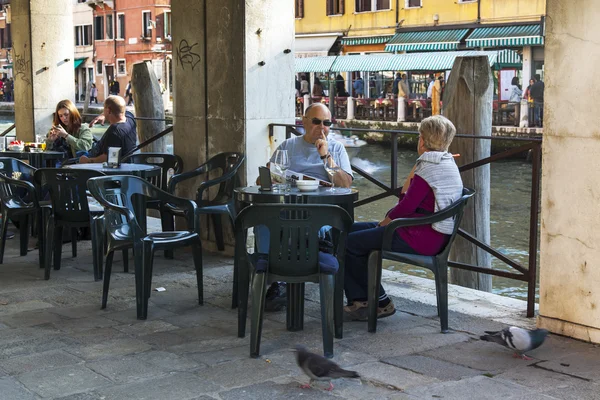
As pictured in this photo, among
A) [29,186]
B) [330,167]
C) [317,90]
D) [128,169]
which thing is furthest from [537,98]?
[330,167]

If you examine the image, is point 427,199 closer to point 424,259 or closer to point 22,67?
point 424,259

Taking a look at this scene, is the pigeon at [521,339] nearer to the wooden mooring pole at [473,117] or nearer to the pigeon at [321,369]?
the pigeon at [321,369]

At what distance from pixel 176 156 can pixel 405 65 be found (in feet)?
86.5

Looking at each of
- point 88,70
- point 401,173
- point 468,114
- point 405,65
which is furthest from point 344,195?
point 88,70

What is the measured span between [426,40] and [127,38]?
→ 78.6 feet

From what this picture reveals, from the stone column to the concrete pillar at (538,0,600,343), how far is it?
2.73 metres

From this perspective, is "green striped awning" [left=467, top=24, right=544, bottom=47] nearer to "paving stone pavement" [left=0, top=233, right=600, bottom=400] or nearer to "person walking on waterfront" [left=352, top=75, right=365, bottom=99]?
"person walking on waterfront" [left=352, top=75, right=365, bottom=99]

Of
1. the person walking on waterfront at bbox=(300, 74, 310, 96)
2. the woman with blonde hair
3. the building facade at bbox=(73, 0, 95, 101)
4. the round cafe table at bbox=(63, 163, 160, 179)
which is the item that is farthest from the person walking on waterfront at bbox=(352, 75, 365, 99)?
the round cafe table at bbox=(63, 163, 160, 179)

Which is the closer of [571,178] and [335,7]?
[571,178]

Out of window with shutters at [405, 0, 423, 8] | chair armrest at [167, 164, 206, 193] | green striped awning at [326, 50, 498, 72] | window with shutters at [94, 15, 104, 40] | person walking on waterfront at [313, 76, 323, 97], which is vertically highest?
window with shutters at [94, 15, 104, 40]

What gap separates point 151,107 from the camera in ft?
36.2

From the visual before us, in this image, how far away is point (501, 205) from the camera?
19.8m

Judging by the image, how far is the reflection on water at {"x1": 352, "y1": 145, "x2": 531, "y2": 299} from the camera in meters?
12.1

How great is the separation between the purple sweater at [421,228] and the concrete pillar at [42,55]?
6797 millimetres
